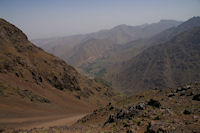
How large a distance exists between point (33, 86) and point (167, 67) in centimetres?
13903

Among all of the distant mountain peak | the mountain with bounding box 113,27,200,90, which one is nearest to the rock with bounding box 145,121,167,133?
the distant mountain peak

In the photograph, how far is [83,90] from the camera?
59938mm

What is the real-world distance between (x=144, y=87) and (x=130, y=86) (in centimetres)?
1428

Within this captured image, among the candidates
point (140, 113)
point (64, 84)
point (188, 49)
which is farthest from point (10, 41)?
point (188, 49)

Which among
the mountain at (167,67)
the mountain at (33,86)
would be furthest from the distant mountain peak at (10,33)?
the mountain at (167,67)

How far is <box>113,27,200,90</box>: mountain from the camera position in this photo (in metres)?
134

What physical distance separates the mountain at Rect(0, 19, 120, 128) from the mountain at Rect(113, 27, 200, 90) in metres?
84.6

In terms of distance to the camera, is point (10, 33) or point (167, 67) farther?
point (167, 67)

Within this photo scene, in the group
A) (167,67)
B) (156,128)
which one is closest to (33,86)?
(156,128)

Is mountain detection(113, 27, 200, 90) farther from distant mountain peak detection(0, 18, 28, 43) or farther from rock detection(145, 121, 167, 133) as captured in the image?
rock detection(145, 121, 167, 133)

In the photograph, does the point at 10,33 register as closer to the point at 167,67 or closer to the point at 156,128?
the point at 156,128

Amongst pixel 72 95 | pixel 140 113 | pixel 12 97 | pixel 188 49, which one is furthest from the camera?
pixel 188 49

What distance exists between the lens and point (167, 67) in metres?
153

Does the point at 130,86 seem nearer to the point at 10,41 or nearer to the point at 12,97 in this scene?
the point at 10,41
